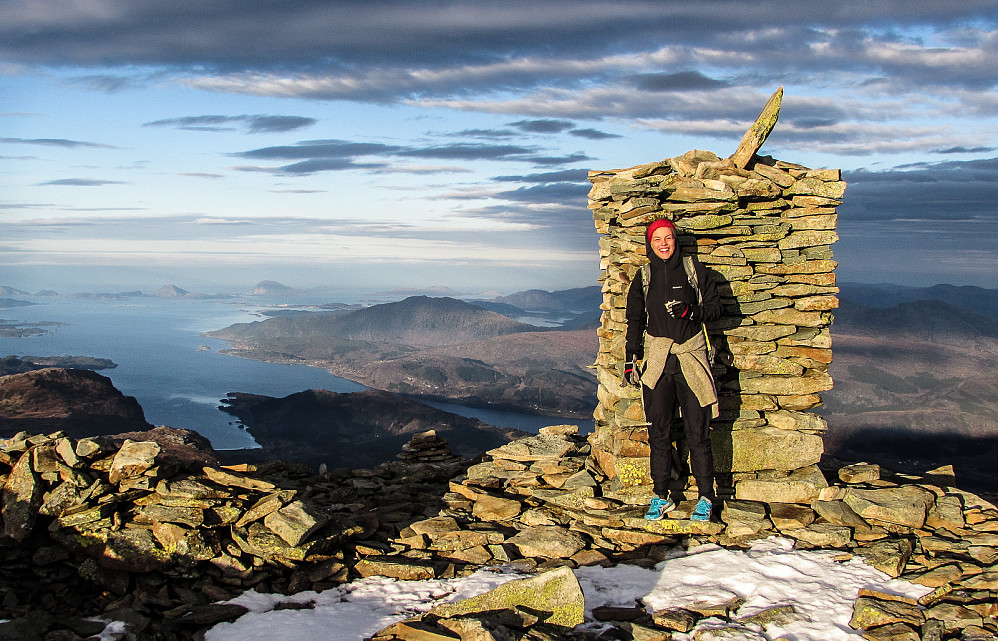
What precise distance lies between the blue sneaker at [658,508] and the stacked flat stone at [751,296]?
1078 millimetres

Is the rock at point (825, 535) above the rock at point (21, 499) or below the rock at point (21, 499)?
below

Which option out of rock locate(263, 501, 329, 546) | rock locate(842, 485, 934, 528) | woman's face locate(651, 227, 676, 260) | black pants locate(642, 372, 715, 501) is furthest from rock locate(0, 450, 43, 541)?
rock locate(842, 485, 934, 528)

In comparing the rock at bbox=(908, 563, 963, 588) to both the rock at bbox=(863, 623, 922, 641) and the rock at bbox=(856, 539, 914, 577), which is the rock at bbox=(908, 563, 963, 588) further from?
the rock at bbox=(863, 623, 922, 641)

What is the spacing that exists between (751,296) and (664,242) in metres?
2.75

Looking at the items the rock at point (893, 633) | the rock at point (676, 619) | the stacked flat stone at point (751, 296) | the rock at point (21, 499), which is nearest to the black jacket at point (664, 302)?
the stacked flat stone at point (751, 296)

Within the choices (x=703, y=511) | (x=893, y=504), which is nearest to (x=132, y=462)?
(x=703, y=511)

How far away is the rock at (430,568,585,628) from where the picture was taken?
7.41 meters

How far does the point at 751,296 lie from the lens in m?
12.2

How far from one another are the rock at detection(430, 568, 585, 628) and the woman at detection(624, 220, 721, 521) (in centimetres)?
337

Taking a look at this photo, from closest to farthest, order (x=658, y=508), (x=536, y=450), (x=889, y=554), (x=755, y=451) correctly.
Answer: (x=889, y=554)
(x=658, y=508)
(x=755, y=451)
(x=536, y=450)

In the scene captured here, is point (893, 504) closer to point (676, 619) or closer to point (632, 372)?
point (632, 372)

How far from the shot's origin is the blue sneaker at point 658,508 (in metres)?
10.5

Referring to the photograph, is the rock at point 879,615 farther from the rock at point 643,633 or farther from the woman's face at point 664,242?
the woman's face at point 664,242

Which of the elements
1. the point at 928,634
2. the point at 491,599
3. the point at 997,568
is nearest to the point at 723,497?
the point at 997,568
